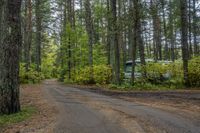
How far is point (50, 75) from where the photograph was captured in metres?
Result: 57.5

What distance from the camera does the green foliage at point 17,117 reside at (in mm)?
9244

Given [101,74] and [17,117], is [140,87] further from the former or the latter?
[17,117]

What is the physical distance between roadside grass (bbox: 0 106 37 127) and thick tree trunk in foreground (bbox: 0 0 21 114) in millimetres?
367

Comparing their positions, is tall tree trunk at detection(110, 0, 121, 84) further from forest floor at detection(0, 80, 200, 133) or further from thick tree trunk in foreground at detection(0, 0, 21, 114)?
thick tree trunk in foreground at detection(0, 0, 21, 114)

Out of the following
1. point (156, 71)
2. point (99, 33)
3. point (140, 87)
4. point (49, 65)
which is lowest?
→ point (140, 87)

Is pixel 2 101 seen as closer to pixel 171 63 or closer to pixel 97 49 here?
pixel 171 63

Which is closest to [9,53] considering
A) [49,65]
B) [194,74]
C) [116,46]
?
[116,46]

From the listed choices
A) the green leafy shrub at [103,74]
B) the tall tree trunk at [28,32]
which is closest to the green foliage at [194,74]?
the green leafy shrub at [103,74]

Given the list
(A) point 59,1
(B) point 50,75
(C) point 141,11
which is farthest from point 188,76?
(B) point 50,75

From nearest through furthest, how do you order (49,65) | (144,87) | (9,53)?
(9,53)
(144,87)
(49,65)

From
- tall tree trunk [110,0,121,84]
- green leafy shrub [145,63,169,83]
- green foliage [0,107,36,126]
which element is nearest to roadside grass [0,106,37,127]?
green foliage [0,107,36,126]

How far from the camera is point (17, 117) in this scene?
384 inches

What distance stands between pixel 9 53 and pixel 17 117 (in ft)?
6.15

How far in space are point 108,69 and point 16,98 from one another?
1506 cm
